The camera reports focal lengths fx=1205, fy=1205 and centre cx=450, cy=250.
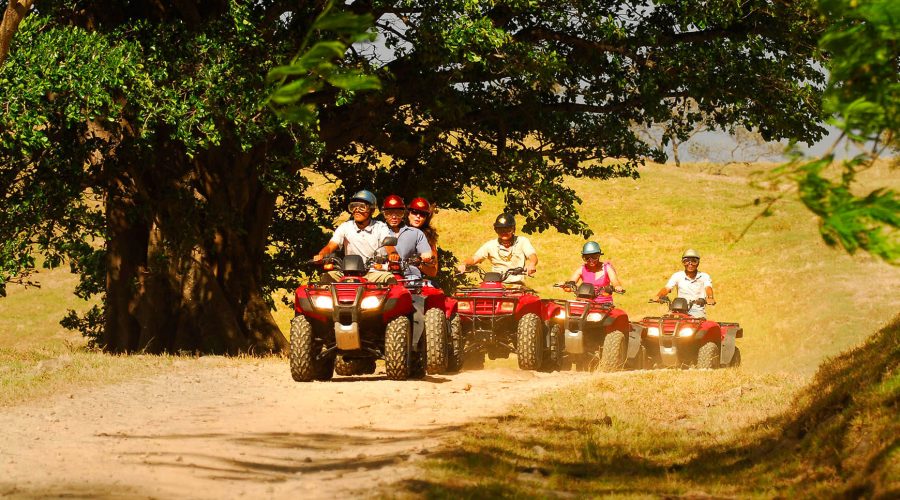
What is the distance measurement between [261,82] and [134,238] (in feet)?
18.1

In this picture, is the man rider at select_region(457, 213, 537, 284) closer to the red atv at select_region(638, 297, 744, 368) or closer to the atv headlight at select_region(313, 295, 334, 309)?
the red atv at select_region(638, 297, 744, 368)

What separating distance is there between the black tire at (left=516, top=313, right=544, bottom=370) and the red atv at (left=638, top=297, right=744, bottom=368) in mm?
3084

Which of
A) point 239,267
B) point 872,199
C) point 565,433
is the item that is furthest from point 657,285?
point 872,199

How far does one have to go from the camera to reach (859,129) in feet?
19.6

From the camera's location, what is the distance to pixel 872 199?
5.64m

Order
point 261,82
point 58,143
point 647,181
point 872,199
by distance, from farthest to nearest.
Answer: point 647,181
point 58,143
point 261,82
point 872,199

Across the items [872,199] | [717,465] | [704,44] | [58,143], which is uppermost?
[704,44]

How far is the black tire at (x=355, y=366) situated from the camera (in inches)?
571

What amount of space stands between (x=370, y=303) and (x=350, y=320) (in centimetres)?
29

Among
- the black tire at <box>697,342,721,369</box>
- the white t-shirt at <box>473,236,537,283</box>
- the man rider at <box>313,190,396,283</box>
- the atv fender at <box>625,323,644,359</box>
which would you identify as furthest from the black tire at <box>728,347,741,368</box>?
the man rider at <box>313,190,396,283</box>

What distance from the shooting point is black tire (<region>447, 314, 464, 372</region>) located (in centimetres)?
1483

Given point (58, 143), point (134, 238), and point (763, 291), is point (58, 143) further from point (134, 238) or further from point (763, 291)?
point (763, 291)

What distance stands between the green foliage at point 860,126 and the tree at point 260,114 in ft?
32.9

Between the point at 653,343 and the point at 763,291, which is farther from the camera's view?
the point at 763,291
